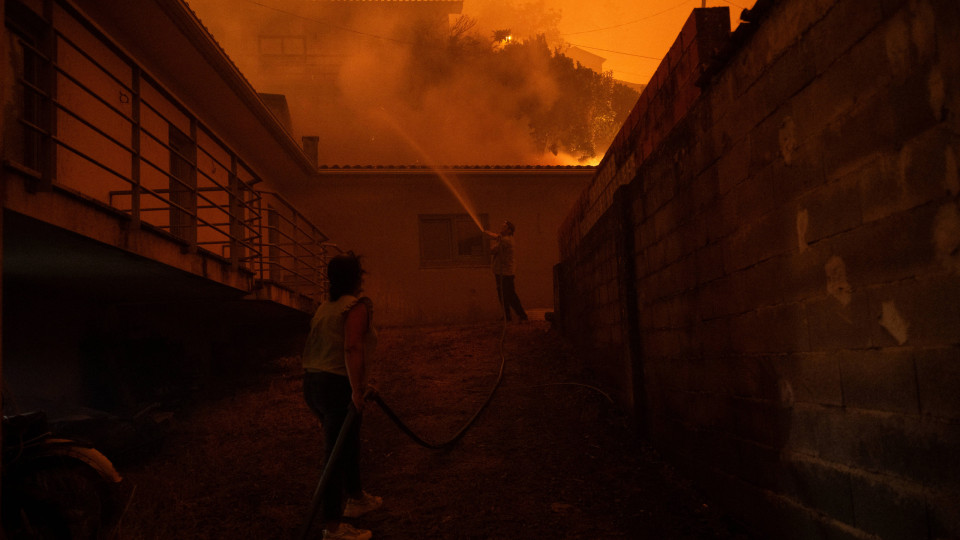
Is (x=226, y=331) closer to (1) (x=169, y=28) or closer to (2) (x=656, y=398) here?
(1) (x=169, y=28)

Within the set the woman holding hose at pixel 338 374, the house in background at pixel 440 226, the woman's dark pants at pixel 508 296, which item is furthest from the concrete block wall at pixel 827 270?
the house in background at pixel 440 226

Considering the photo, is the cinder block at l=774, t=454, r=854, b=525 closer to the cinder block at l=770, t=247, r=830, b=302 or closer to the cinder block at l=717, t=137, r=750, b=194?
the cinder block at l=770, t=247, r=830, b=302

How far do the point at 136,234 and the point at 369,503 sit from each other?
8.51 feet

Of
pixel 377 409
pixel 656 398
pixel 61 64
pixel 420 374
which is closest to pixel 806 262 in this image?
pixel 656 398

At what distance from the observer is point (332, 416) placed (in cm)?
368

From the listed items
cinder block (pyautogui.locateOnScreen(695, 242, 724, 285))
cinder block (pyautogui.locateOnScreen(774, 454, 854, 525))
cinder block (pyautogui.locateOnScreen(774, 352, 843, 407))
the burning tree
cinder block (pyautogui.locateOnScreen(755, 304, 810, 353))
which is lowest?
cinder block (pyautogui.locateOnScreen(774, 454, 854, 525))

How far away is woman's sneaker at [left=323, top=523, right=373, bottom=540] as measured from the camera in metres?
3.52

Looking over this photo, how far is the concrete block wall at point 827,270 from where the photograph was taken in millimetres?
1914

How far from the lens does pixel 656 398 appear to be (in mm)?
4770

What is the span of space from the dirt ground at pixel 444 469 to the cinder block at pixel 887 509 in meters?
1.22

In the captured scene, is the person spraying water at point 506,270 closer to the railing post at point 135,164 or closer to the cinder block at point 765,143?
the railing post at point 135,164

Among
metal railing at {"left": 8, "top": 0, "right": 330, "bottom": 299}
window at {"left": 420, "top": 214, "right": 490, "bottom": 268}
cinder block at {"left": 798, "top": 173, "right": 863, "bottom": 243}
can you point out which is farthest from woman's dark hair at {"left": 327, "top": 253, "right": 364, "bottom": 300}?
Result: window at {"left": 420, "top": 214, "right": 490, "bottom": 268}

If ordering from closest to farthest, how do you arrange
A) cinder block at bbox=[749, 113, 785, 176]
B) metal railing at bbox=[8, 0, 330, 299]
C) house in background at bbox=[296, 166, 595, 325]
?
cinder block at bbox=[749, 113, 785, 176] < metal railing at bbox=[8, 0, 330, 299] < house in background at bbox=[296, 166, 595, 325]

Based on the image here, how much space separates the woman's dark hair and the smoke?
43.5 feet
